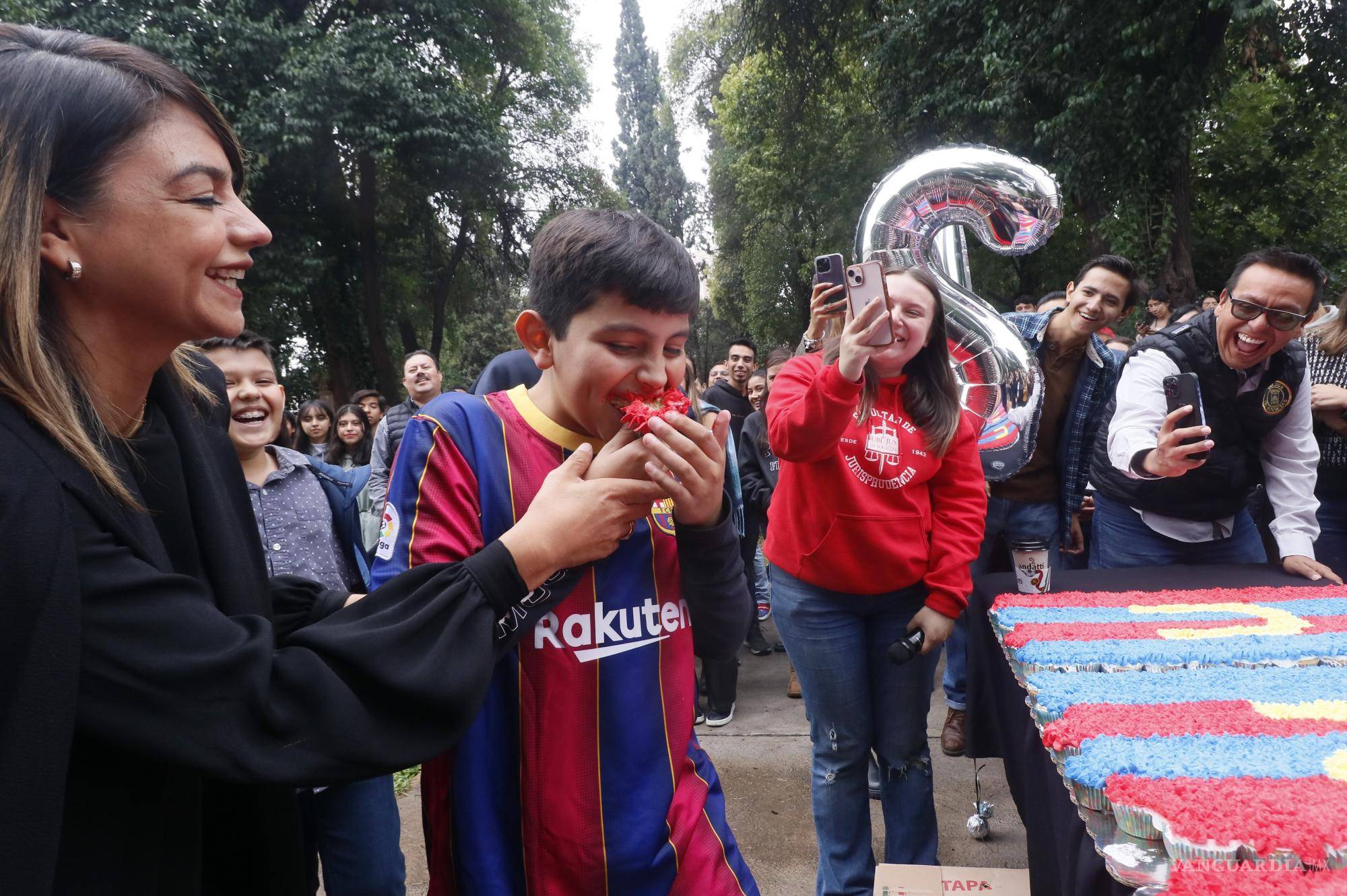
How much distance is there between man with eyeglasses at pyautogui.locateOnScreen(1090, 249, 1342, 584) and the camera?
257 centimetres

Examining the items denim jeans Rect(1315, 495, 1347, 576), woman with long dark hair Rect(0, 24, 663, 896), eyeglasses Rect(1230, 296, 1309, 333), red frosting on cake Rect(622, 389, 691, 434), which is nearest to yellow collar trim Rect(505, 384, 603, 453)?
red frosting on cake Rect(622, 389, 691, 434)

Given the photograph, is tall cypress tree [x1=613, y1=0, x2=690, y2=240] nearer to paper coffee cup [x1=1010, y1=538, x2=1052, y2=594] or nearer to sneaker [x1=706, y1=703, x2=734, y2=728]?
sneaker [x1=706, y1=703, x2=734, y2=728]

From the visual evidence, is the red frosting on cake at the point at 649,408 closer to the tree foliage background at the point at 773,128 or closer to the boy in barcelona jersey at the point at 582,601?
the boy in barcelona jersey at the point at 582,601

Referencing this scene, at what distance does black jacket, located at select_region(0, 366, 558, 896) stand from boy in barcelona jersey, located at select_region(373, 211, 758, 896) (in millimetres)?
290

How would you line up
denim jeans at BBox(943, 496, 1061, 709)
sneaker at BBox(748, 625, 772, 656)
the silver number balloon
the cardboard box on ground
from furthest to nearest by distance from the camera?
sneaker at BBox(748, 625, 772, 656) → denim jeans at BBox(943, 496, 1061, 709) → the silver number balloon → the cardboard box on ground

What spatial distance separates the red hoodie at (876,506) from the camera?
229 centimetres

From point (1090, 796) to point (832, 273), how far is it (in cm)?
151

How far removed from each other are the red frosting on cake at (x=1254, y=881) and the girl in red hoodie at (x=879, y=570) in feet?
3.93

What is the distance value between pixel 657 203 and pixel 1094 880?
119ft

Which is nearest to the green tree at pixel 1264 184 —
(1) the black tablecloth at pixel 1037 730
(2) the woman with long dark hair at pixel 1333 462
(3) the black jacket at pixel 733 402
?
(3) the black jacket at pixel 733 402

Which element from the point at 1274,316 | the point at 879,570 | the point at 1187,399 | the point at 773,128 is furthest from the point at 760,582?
the point at 773,128

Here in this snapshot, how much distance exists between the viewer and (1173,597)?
2320mm

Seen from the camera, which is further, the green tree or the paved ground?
the green tree

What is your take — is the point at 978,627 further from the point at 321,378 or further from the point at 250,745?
the point at 321,378
